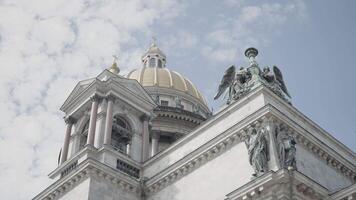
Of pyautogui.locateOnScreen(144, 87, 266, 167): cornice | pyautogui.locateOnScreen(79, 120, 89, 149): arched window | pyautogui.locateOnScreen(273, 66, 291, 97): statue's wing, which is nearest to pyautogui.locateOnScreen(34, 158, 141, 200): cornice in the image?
pyautogui.locateOnScreen(144, 87, 266, 167): cornice

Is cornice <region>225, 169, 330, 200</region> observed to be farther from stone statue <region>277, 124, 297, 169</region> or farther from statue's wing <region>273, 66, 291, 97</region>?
statue's wing <region>273, 66, 291, 97</region>

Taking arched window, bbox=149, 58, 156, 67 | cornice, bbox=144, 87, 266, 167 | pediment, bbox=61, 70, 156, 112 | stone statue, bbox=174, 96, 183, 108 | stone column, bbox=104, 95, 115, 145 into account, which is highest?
arched window, bbox=149, 58, 156, 67

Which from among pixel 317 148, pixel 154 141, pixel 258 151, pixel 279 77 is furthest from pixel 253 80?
pixel 154 141

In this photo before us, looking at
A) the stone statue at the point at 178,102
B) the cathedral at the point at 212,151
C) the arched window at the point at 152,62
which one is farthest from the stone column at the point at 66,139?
the arched window at the point at 152,62

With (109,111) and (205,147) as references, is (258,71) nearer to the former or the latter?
(205,147)

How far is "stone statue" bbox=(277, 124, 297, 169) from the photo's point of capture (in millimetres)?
19641

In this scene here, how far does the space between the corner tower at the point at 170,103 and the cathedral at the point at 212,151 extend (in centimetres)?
873

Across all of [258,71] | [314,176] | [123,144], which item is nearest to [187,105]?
[123,144]

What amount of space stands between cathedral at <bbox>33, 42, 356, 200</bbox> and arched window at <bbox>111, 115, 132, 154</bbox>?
0.05 metres

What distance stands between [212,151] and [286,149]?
3.53 metres

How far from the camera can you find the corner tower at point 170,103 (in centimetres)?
3850

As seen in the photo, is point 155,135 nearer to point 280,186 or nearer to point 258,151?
point 258,151

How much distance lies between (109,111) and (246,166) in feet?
28.1

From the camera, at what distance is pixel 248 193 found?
1892 centimetres
